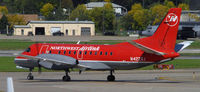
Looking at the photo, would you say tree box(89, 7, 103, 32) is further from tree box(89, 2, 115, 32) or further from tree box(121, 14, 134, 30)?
tree box(121, 14, 134, 30)

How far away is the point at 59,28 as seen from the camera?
127 m

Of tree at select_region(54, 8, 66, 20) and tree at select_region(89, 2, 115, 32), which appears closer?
tree at select_region(89, 2, 115, 32)

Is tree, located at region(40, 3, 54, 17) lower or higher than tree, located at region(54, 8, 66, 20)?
higher

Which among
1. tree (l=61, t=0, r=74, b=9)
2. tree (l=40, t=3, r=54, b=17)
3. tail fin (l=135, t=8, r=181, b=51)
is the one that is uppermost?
tree (l=61, t=0, r=74, b=9)

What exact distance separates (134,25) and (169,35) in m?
117

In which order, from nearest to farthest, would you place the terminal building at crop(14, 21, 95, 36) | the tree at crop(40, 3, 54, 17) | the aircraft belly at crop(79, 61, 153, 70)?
the aircraft belly at crop(79, 61, 153, 70)
the terminal building at crop(14, 21, 95, 36)
the tree at crop(40, 3, 54, 17)

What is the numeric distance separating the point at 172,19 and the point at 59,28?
97469mm

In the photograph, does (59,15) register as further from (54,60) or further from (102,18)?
(54,60)

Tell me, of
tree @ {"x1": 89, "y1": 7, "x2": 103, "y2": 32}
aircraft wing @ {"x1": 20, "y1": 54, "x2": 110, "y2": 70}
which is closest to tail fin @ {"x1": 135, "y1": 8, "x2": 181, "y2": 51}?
aircraft wing @ {"x1": 20, "y1": 54, "x2": 110, "y2": 70}

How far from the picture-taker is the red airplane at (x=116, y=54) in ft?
100

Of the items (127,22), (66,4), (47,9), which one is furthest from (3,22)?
(66,4)

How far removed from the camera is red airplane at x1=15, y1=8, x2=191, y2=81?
1201 inches

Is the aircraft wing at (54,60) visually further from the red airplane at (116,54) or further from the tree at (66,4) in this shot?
the tree at (66,4)

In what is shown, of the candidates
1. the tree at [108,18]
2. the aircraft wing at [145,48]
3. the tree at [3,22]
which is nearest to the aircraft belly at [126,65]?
the aircraft wing at [145,48]
